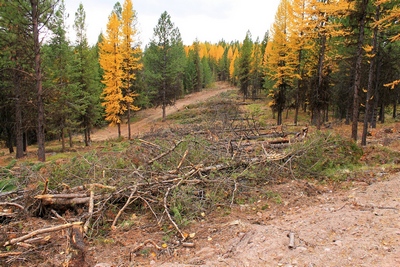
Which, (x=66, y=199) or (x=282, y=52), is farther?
(x=282, y=52)

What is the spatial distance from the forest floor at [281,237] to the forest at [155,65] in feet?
25.6

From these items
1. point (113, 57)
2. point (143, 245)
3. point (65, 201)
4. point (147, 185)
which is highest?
point (113, 57)

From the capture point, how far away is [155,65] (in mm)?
34062

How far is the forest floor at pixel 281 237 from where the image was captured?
3.96 m

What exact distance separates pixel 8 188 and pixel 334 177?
29.8 ft

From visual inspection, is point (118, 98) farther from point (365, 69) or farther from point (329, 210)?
point (329, 210)

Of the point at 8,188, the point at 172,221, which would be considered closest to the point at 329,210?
the point at 172,221

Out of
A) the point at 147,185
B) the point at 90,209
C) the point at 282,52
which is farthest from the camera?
the point at 282,52

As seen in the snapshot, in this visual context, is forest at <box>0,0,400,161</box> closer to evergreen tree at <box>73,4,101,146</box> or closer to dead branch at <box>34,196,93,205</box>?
evergreen tree at <box>73,4,101,146</box>

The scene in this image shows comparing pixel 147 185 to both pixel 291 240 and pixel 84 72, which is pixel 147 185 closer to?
pixel 291 240

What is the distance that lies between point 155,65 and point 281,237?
106ft

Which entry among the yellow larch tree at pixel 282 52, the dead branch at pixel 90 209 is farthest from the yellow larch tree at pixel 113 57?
the dead branch at pixel 90 209

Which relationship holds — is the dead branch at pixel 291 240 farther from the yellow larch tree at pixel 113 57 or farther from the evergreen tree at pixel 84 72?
the evergreen tree at pixel 84 72

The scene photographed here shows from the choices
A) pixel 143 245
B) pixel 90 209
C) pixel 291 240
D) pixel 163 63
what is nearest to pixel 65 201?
pixel 90 209
